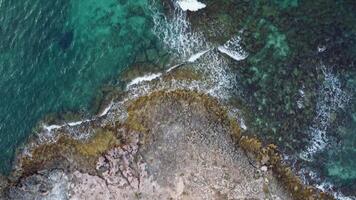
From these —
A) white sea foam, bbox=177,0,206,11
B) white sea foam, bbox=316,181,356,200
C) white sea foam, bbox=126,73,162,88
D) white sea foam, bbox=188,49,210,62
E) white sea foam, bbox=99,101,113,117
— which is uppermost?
white sea foam, bbox=177,0,206,11

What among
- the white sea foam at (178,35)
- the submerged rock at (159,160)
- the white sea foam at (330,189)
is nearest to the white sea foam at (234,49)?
the white sea foam at (178,35)

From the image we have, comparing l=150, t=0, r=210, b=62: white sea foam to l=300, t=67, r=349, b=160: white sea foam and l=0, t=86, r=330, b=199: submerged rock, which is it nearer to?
l=0, t=86, r=330, b=199: submerged rock

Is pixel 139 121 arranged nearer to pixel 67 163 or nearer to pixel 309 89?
pixel 67 163

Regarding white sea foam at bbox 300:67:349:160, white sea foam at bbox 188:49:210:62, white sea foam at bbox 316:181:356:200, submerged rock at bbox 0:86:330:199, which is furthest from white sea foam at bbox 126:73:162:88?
white sea foam at bbox 316:181:356:200

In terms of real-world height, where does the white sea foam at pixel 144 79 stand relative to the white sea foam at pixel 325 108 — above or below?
above

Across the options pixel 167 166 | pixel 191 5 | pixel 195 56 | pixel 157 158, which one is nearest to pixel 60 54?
pixel 195 56

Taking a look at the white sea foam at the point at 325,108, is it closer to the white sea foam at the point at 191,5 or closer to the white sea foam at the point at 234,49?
the white sea foam at the point at 234,49
